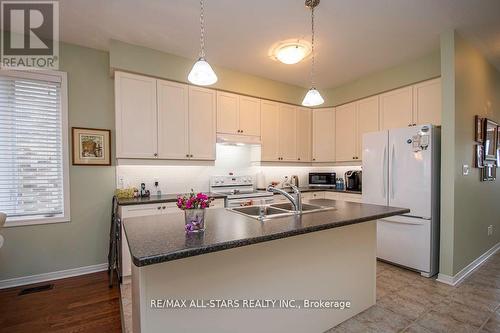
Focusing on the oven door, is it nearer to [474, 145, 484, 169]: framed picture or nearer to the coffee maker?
the coffee maker

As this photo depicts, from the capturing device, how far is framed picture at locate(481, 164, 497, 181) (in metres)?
3.23

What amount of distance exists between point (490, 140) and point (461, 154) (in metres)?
1.14

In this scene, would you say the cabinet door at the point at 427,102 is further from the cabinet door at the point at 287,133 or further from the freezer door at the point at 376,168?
the cabinet door at the point at 287,133

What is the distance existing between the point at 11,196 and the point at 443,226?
487cm

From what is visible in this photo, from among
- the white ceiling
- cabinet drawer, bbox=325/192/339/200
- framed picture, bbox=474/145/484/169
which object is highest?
the white ceiling

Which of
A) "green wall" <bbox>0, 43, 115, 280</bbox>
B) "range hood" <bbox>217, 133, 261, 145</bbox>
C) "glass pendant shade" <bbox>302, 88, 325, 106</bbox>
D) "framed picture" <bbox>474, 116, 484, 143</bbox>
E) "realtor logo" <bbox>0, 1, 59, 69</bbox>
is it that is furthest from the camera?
"range hood" <bbox>217, 133, 261, 145</bbox>

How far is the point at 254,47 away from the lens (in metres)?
3.04

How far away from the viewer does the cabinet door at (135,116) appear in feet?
9.57

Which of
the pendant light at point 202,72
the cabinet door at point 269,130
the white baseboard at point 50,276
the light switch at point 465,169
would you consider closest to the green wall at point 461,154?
the light switch at point 465,169

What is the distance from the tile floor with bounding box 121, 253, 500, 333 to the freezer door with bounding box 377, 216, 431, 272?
174mm

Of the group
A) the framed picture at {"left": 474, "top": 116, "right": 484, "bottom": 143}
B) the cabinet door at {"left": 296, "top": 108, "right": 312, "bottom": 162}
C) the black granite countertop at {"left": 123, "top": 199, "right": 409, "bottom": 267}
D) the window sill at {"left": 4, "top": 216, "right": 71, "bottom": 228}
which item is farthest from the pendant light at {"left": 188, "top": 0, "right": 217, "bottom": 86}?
the framed picture at {"left": 474, "top": 116, "right": 484, "bottom": 143}

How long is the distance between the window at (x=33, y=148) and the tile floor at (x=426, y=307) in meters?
1.40

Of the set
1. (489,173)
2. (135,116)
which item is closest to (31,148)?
(135,116)

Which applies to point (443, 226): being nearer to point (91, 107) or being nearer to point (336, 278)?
point (336, 278)
